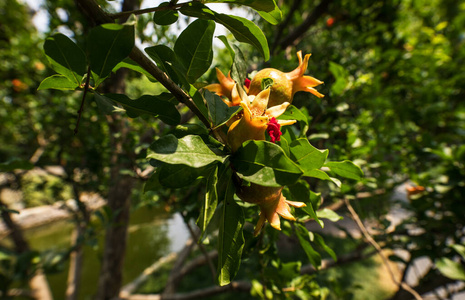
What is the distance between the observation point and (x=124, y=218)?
208 cm

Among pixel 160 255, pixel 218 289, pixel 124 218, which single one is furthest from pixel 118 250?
pixel 160 255

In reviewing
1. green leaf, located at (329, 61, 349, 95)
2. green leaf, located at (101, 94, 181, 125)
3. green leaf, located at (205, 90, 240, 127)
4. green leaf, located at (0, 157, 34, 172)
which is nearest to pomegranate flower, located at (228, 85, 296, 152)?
green leaf, located at (205, 90, 240, 127)

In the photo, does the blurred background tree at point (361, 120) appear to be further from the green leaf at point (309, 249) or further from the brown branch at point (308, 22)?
the green leaf at point (309, 249)

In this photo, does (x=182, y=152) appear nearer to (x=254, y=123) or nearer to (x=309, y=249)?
(x=254, y=123)

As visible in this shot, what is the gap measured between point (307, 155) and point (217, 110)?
20 cm

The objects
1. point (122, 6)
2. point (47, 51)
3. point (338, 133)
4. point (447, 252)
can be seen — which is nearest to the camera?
point (47, 51)

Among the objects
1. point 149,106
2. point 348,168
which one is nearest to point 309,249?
point 348,168

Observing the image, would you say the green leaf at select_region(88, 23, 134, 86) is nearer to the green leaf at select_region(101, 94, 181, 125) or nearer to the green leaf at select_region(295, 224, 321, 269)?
the green leaf at select_region(101, 94, 181, 125)

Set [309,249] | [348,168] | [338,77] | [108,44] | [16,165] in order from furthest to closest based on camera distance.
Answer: [338,77] → [16,165] → [309,249] → [348,168] → [108,44]

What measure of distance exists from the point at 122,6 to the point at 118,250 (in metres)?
2.10

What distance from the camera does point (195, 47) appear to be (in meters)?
0.45

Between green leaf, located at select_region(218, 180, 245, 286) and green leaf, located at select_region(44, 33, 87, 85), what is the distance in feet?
1.16

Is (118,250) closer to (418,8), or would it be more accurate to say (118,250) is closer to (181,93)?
(181,93)

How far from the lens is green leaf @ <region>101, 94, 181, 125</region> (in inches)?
17.4
